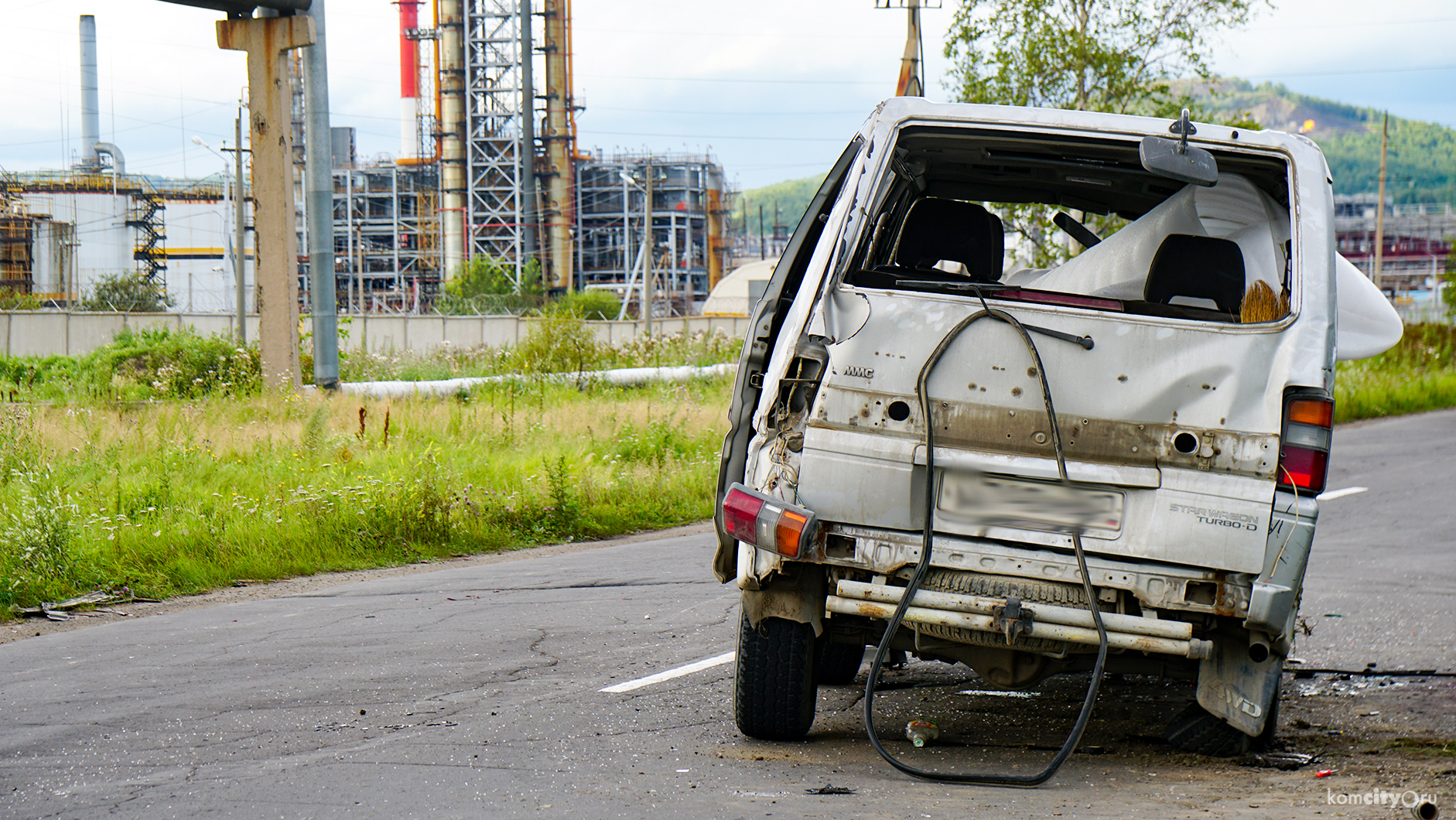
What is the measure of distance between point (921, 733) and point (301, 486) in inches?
250

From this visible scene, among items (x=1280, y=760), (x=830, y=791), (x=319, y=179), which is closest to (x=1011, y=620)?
(x=830, y=791)

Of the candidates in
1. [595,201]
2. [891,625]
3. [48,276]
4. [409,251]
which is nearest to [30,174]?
[48,276]

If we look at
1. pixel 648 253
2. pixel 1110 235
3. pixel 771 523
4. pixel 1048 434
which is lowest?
pixel 771 523

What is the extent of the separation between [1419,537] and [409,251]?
66422 mm

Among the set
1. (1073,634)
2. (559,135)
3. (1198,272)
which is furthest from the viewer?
(559,135)

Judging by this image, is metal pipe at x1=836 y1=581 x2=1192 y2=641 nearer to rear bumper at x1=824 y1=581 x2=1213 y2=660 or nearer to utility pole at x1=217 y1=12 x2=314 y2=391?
rear bumper at x1=824 y1=581 x2=1213 y2=660

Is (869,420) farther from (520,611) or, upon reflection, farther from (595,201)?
(595,201)

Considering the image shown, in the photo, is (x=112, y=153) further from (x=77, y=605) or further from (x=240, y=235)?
(x=77, y=605)

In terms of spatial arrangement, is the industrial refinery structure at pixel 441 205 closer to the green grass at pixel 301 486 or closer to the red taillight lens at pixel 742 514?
the green grass at pixel 301 486

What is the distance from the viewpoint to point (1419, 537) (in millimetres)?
9266

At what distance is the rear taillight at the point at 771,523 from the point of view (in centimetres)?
363

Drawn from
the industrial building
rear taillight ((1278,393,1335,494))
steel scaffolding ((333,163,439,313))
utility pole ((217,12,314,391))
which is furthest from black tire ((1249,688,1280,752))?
the industrial building

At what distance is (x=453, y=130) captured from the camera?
6400 centimetres

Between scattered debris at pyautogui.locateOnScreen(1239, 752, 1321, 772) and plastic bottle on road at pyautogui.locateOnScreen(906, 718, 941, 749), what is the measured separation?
1.03m
